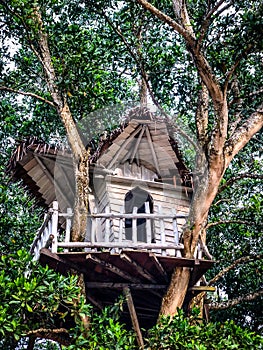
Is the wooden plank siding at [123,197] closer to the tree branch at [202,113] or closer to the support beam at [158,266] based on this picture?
the support beam at [158,266]

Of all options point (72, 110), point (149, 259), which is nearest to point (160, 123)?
point (72, 110)

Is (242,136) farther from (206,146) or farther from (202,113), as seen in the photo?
(202,113)

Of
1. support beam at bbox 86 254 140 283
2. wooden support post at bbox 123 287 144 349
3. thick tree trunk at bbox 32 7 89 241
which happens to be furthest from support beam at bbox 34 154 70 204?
wooden support post at bbox 123 287 144 349

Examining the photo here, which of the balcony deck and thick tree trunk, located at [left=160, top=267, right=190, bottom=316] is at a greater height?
the balcony deck

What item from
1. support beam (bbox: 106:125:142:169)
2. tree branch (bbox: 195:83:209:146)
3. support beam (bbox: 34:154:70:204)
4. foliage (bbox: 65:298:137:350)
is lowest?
foliage (bbox: 65:298:137:350)

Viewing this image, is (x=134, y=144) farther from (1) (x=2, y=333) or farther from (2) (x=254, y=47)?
(1) (x=2, y=333)

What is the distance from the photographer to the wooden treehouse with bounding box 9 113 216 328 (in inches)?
414

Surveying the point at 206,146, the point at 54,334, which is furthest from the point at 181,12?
the point at 54,334

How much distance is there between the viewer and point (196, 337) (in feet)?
31.3

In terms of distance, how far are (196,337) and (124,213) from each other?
2.97m

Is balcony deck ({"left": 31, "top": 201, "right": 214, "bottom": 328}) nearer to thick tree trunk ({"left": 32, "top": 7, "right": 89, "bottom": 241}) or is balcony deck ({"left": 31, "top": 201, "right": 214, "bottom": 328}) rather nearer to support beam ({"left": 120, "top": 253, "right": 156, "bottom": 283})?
support beam ({"left": 120, "top": 253, "right": 156, "bottom": 283})

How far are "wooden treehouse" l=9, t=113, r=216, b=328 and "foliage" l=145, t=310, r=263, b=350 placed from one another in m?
1.26

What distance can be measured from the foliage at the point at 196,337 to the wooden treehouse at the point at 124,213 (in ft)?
4.15

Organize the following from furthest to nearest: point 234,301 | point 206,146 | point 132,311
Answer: point 234,301, point 132,311, point 206,146
